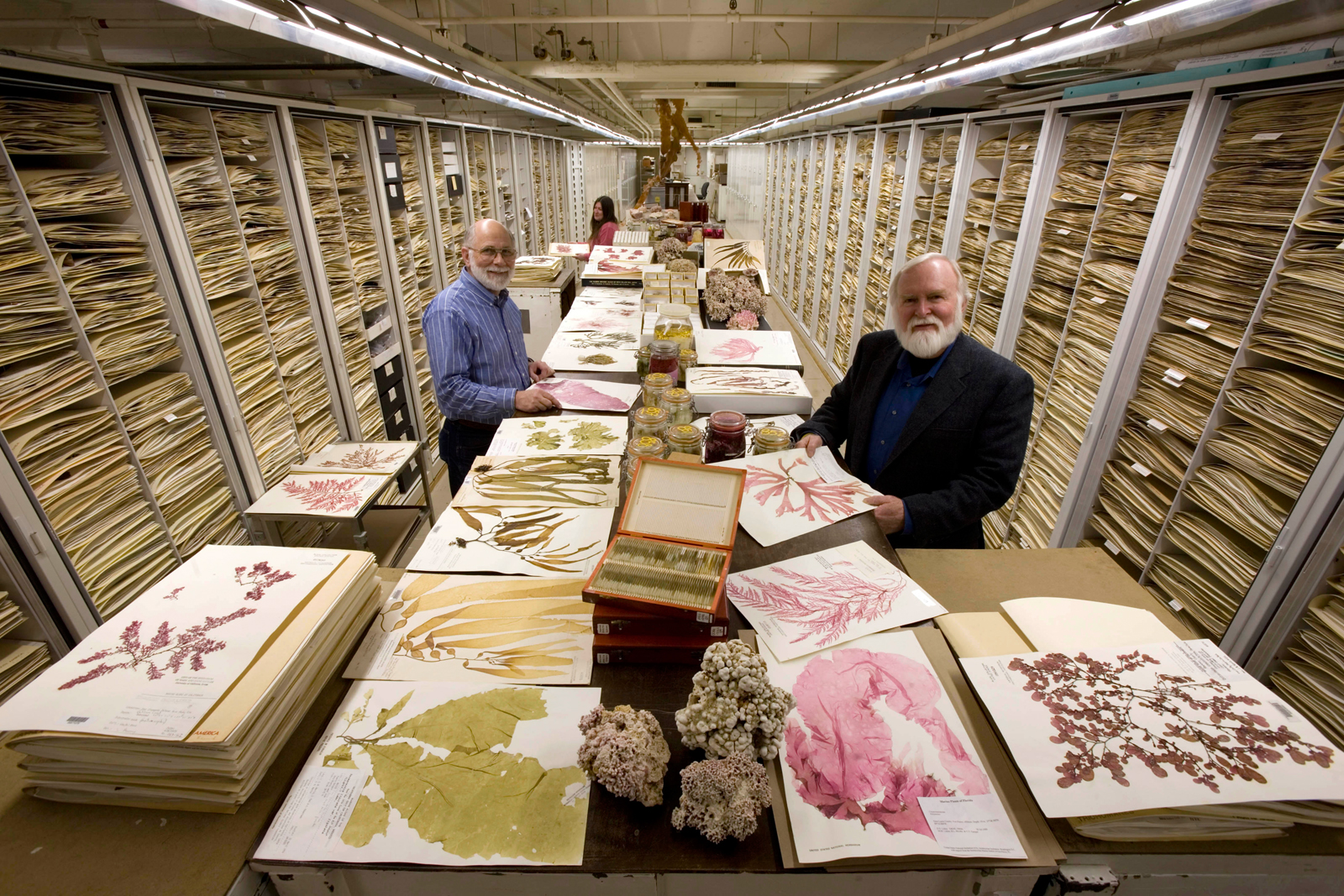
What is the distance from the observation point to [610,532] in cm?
174

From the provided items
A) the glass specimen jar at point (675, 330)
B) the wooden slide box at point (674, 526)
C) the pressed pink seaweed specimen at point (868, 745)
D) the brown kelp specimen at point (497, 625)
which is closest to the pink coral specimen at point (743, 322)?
the glass specimen jar at point (675, 330)

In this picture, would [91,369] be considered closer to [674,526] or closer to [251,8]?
[251,8]

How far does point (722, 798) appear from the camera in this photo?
0.96 metres

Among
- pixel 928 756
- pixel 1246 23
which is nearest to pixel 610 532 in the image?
pixel 928 756

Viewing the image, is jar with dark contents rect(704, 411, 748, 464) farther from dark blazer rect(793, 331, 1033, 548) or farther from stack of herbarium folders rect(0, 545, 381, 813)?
stack of herbarium folders rect(0, 545, 381, 813)

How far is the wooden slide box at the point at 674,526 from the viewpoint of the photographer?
1208 mm

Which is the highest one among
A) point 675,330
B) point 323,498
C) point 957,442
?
point 675,330

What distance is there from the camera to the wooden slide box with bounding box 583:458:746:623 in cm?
121

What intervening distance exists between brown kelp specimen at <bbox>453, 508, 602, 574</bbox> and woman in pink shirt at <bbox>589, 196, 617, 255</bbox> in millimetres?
6349

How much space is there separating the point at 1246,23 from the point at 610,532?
13.0 ft

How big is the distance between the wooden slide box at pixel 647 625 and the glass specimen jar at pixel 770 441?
3.16 ft

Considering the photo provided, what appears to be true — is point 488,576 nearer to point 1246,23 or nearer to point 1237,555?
point 1237,555

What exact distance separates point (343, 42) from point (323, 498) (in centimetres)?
223

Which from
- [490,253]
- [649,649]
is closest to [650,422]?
[649,649]
